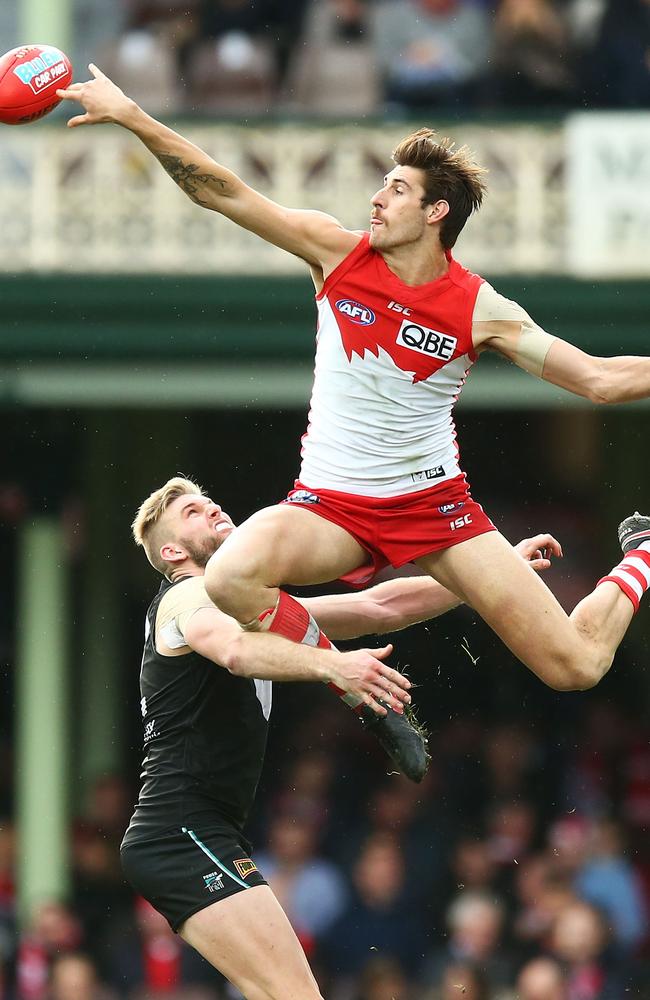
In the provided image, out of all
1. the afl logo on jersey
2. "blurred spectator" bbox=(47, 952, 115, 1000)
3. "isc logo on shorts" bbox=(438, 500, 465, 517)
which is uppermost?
the afl logo on jersey

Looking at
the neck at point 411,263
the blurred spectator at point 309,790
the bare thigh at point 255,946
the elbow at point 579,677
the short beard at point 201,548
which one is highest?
the neck at point 411,263

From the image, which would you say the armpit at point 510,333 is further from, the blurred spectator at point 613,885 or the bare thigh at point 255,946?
the blurred spectator at point 613,885

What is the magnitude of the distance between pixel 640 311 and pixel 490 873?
4.01m

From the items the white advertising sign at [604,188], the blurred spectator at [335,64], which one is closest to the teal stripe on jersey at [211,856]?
the white advertising sign at [604,188]

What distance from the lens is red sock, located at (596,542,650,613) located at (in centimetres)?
819

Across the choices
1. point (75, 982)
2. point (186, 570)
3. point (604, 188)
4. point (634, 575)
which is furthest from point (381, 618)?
point (604, 188)

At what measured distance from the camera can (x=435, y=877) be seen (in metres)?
12.7

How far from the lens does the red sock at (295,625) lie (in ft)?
24.5

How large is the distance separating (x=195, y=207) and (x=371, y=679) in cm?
744

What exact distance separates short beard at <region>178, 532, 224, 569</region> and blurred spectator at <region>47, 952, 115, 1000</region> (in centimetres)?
493

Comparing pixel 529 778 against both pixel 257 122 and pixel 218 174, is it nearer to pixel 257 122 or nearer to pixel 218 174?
pixel 257 122

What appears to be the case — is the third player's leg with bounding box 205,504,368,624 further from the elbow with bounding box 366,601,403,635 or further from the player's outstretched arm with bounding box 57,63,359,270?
the player's outstretched arm with bounding box 57,63,359,270

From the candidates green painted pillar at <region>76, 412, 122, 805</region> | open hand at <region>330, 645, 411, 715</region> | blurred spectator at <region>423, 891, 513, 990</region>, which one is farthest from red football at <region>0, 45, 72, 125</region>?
green painted pillar at <region>76, 412, 122, 805</region>

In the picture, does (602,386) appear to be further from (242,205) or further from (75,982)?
(75,982)
